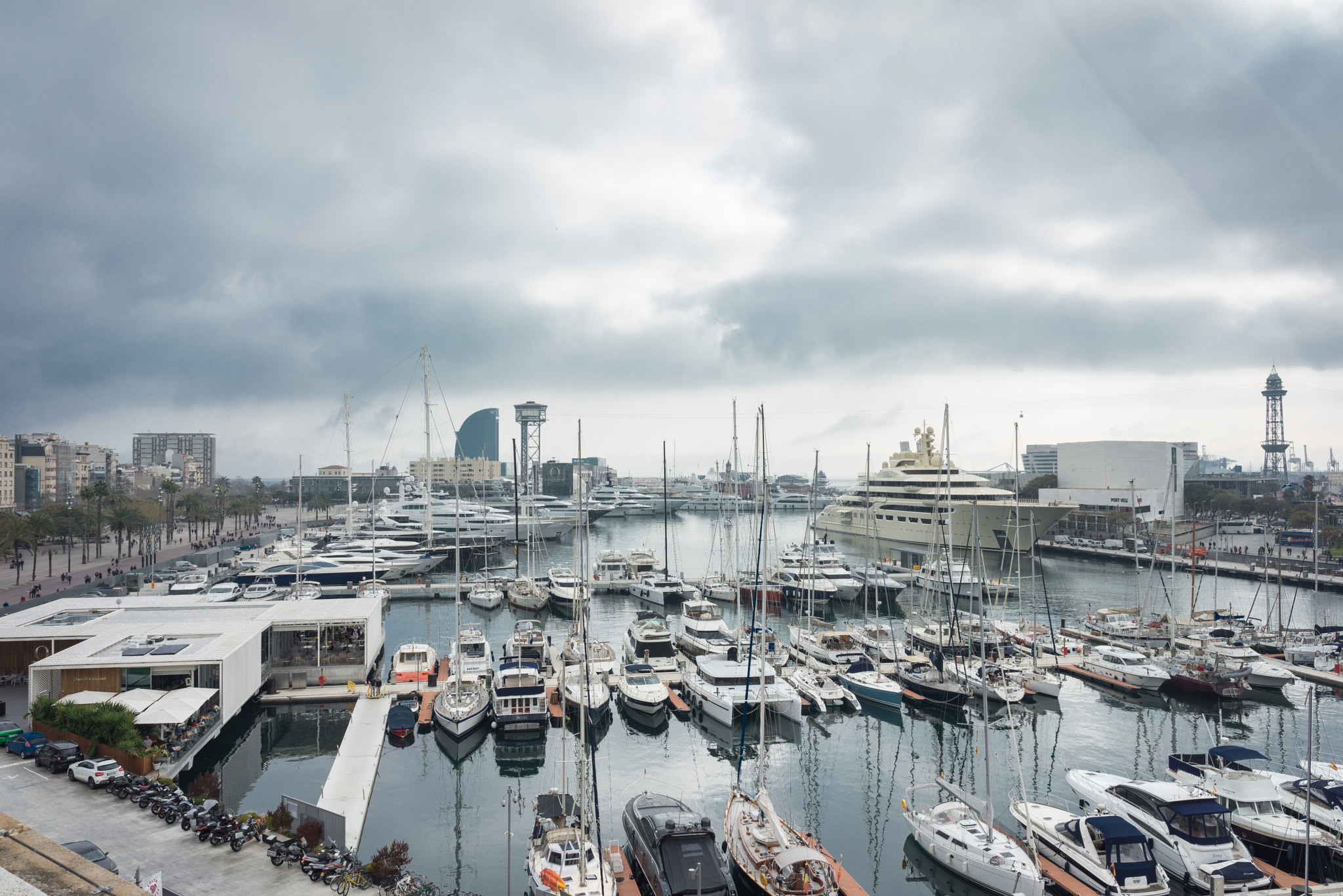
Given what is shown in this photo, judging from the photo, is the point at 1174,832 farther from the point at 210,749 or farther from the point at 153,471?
the point at 153,471

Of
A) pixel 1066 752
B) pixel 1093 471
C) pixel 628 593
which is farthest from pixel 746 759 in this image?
pixel 1093 471

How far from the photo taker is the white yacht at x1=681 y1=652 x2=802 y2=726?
24.3 metres

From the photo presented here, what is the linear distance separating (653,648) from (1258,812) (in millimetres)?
20933

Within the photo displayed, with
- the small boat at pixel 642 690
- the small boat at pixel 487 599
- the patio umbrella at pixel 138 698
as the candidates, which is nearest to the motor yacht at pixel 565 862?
the small boat at pixel 642 690

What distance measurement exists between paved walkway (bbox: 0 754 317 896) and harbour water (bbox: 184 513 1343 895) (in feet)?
12.0

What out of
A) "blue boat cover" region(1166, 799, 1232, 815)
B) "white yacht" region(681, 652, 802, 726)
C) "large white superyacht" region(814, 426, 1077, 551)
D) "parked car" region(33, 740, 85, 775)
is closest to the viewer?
"blue boat cover" region(1166, 799, 1232, 815)

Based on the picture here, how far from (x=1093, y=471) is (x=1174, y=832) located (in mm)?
107740

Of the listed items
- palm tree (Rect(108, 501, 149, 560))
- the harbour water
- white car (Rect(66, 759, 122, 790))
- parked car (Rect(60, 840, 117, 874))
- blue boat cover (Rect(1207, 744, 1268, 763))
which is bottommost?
the harbour water

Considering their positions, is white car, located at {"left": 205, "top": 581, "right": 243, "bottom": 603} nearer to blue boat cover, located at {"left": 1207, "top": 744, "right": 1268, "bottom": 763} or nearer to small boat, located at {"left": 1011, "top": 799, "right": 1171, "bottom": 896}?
small boat, located at {"left": 1011, "top": 799, "right": 1171, "bottom": 896}

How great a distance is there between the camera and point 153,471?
19288 centimetres

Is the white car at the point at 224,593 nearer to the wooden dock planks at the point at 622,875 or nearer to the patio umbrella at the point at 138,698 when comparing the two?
the patio umbrella at the point at 138,698

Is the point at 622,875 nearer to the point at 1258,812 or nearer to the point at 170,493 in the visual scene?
the point at 1258,812

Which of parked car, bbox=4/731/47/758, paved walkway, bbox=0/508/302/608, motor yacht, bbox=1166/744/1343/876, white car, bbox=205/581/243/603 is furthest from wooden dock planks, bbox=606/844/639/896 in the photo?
paved walkway, bbox=0/508/302/608

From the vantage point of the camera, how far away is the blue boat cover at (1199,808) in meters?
14.8
